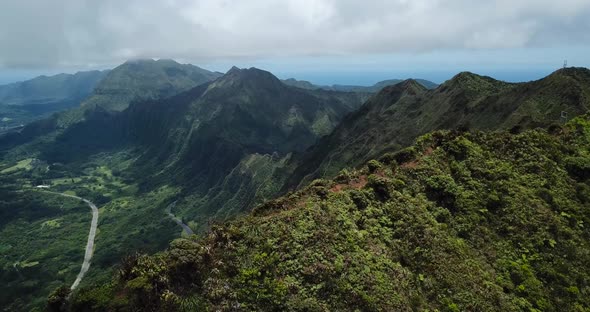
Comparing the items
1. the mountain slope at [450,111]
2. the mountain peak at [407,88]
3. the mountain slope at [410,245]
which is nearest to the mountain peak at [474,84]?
the mountain slope at [450,111]

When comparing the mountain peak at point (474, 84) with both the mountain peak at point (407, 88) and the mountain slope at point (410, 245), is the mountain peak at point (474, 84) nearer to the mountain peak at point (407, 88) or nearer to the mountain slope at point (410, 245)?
the mountain peak at point (407, 88)

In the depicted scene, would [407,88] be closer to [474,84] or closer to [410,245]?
[474,84]

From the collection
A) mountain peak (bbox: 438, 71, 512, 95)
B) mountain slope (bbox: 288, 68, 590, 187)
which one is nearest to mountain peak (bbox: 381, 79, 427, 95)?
mountain slope (bbox: 288, 68, 590, 187)

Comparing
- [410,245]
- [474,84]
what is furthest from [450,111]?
[410,245]

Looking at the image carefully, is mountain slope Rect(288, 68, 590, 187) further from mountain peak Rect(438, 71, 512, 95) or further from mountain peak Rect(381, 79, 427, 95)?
mountain peak Rect(381, 79, 427, 95)

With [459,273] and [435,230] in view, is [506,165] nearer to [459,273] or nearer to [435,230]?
[435,230]
